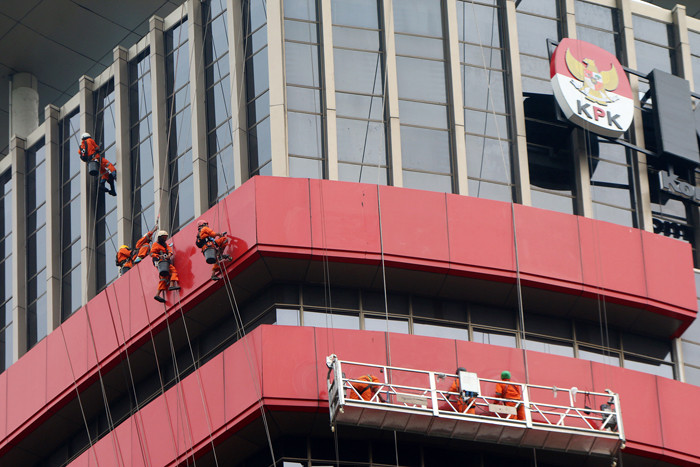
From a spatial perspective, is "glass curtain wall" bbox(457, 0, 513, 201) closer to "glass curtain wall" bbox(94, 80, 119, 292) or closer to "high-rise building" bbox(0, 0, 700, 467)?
"high-rise building" bbox(0, 0, 700, 467)

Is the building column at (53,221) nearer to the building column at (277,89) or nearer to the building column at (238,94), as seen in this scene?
the building column at (238,94)

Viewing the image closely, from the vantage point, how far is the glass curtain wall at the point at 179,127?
56.2 metres

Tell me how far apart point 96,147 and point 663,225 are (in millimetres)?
19406

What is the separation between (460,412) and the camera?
1876 inches

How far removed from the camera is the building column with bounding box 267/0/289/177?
5303cm

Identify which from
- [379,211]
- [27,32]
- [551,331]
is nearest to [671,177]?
[551,331]

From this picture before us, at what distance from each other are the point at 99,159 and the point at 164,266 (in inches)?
333

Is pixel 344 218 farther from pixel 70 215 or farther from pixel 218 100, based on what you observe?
pixel 70 215

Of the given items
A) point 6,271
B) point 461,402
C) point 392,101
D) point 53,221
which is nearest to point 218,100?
point 392,101

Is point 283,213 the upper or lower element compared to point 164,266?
upper

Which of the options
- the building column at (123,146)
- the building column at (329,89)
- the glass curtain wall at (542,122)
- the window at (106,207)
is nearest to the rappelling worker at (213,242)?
the building column at (329,89)

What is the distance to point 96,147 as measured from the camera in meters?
60.1

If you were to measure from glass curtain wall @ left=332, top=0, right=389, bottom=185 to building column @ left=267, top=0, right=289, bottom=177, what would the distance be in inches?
68.1

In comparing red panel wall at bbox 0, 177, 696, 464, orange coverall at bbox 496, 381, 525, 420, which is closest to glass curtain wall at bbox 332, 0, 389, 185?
red panel wall at bbox 0, 177, 696, 464
